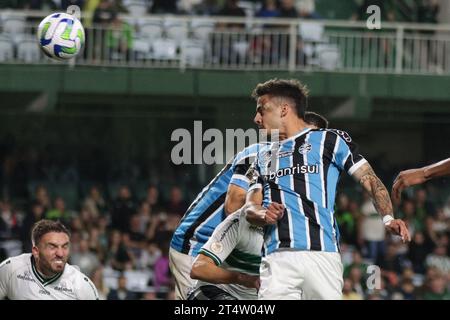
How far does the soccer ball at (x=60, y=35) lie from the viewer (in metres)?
12.0

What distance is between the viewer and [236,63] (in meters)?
19.5

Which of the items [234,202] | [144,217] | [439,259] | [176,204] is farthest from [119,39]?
[234,202]

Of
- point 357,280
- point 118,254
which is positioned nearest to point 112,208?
point 118,254

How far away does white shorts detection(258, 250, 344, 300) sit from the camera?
7.49 m

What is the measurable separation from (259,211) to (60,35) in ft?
16.6

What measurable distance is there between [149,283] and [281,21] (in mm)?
5222

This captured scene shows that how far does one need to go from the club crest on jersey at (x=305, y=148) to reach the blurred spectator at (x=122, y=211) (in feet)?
33.9

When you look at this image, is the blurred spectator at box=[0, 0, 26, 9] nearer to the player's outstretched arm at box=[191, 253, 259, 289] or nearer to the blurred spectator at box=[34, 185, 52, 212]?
the blurred spectator at box=[34, 185, 52, 212]

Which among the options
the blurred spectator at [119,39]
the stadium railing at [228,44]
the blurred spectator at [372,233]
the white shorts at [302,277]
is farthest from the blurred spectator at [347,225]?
the white shorts at [302,277]

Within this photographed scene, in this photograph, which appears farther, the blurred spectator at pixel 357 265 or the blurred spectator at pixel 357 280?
the blurred spectator at pixel 357 265

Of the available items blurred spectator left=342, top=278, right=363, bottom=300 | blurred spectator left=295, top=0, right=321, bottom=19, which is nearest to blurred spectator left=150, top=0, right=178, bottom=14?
blurred spectator left=295, top=0, right=321, bottom=19

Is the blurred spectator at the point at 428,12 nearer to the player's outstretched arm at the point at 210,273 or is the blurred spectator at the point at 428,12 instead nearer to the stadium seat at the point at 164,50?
the stadium seat at the point at 164,50

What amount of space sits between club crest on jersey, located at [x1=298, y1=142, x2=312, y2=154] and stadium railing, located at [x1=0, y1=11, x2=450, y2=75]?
37.2 ft

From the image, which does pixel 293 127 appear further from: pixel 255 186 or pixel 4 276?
pixel 4 276
